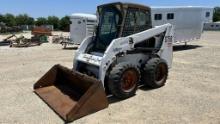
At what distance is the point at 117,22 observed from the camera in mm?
7500

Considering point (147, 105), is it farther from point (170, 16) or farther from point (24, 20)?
point (24, 20)

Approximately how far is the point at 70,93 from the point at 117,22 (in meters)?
2.22

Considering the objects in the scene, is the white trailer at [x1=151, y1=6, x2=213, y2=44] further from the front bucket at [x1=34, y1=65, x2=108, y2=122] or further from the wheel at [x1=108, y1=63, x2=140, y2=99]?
the front bucket at [x1=34, y1=65, x2=108, y2=122]

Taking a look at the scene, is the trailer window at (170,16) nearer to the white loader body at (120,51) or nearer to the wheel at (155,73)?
the white loader body at (120,51)

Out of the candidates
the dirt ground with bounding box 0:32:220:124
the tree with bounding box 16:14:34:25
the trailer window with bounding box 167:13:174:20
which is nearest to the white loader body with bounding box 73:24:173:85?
the dirt ground with bounding box 0:32:220:124

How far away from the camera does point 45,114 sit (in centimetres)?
601

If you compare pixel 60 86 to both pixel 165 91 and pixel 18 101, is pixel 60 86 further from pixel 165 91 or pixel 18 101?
pixel 165 91

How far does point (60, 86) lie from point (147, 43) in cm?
282

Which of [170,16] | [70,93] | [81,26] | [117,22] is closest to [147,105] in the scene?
[70,93]

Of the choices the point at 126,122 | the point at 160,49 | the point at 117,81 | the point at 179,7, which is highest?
the point at 179,7

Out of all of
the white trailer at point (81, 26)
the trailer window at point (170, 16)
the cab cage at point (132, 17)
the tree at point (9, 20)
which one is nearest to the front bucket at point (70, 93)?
the cab cage at point (132, 17)

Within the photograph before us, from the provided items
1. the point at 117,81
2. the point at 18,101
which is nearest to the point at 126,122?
the point at 117,81

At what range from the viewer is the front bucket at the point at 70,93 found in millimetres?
5777

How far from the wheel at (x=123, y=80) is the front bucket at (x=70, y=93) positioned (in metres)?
0.54
